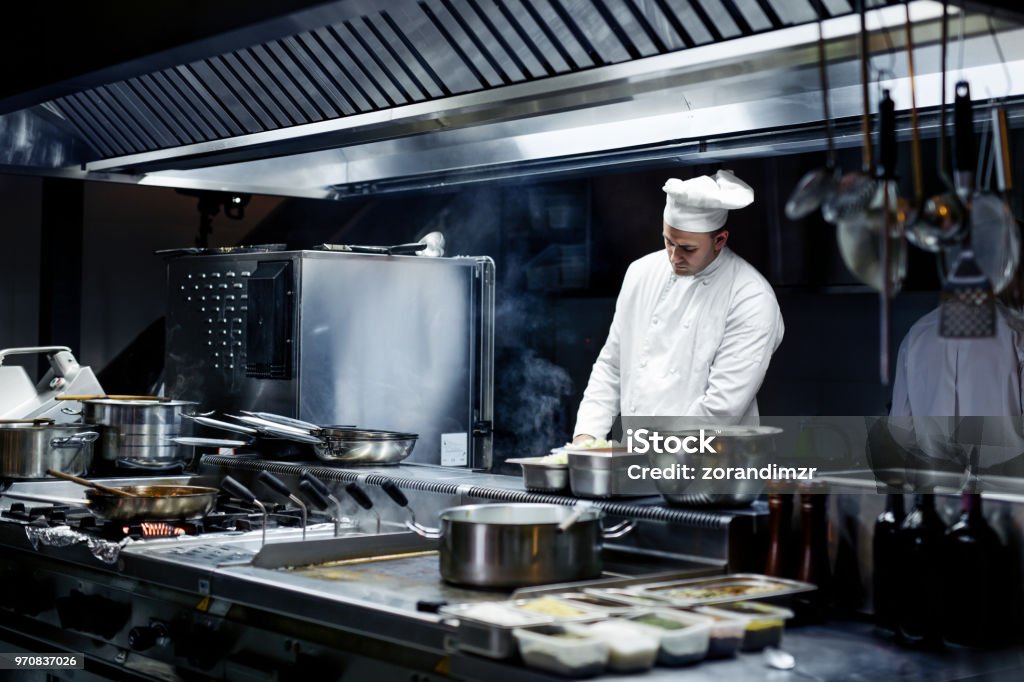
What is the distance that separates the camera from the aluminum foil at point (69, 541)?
9.23 ft

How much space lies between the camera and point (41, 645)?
10.1 feet

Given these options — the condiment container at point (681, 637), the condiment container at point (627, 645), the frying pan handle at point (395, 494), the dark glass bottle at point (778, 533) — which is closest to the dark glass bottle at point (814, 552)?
the dark glass bottle at point (778, 533)

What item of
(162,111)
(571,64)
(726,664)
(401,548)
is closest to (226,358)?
(162,111)

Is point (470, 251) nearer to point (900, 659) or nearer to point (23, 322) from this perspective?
point (23, 322)

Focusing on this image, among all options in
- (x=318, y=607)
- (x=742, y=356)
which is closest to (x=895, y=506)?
(x=318, y=607)

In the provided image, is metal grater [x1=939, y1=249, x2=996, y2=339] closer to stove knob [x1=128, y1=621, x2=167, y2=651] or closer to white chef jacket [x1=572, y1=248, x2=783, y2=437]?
stove knob [x1=128, y1=621, x2=167, y2=651]

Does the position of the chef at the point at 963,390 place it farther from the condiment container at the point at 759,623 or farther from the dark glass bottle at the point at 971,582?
the condiment container at the point at 759,623

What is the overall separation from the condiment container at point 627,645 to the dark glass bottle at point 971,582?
631 mm

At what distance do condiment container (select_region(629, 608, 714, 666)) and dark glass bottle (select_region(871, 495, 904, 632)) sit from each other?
0.45 meters

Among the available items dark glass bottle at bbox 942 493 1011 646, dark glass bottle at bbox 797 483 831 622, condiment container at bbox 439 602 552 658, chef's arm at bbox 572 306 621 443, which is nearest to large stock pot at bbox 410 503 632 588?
condiment container at bbox 439 602 552 658

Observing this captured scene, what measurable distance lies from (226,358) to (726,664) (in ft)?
10.1

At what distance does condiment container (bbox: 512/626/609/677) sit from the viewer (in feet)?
5.73

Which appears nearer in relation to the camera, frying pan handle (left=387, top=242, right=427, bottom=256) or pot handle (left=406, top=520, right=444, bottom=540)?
pot handle (left=406, top=520, right=444, bottom=540)

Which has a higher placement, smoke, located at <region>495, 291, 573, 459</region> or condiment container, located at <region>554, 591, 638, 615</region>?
smoke, located at <region>495, 291, 573, 459</region>
